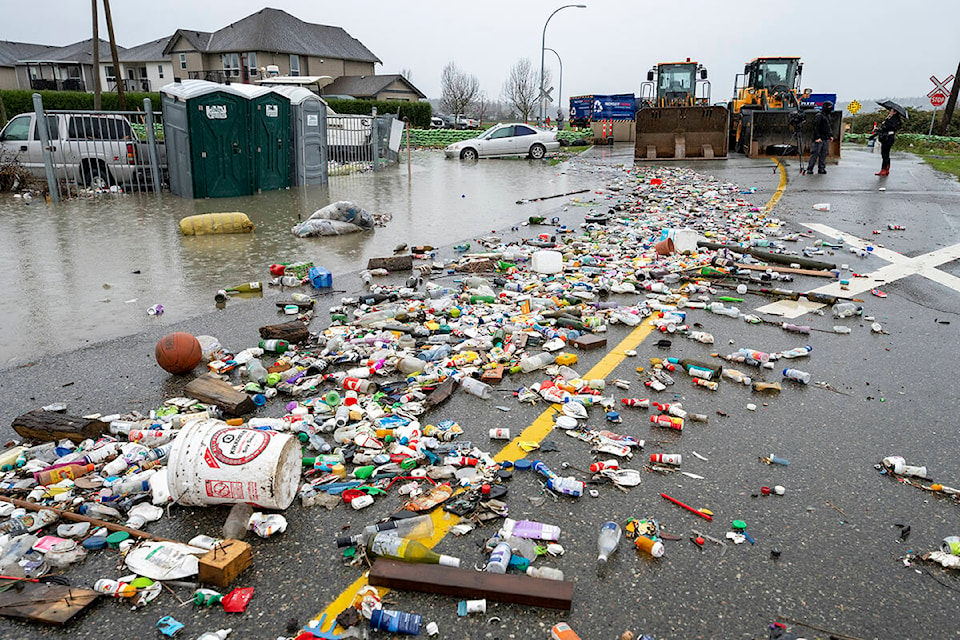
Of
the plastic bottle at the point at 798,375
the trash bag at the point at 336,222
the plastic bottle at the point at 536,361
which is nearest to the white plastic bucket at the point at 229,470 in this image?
the plastic bottle at the point at 536,361

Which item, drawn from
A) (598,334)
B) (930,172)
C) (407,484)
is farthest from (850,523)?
(930,172)

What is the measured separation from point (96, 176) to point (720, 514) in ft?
52.1

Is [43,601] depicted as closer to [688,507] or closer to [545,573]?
[545,573]

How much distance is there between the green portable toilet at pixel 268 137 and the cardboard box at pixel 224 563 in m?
13.6

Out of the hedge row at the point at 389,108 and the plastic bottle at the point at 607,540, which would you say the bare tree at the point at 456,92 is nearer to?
the hedge row at the point at 389,108

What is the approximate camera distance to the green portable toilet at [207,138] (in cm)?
1354

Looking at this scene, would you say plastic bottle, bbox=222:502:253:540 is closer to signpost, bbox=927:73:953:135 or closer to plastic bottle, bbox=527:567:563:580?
plastic bottle, bbox=527:567:563:580

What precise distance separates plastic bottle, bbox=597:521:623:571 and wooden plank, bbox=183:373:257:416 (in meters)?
2.40

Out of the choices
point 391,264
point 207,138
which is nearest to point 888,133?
point 391,264

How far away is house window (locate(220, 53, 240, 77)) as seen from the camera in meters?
62.6

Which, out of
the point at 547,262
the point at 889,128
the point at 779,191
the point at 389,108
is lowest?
the point at 547,262

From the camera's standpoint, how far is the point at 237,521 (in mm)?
2971

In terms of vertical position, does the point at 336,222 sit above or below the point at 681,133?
below

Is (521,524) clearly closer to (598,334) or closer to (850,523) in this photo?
(850,523)
